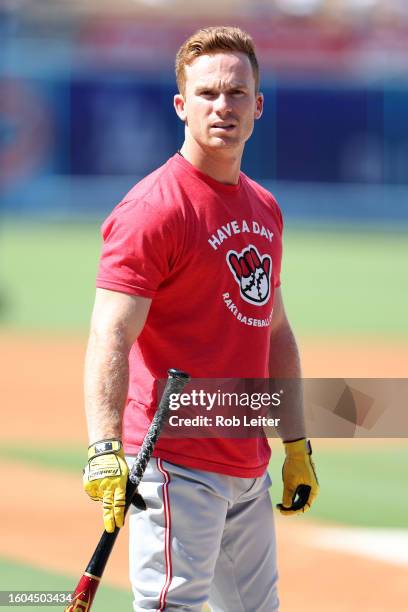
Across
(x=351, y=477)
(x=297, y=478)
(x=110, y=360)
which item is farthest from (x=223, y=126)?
(x=351, y=477)

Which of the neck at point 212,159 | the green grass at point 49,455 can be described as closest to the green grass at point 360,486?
the green grass at point 49,455

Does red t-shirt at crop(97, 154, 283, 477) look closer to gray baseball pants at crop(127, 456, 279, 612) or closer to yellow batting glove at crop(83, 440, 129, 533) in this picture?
gray baseball pants at crop(127, 456, 279, 612)

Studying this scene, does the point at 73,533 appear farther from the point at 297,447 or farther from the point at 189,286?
the point at 189,286

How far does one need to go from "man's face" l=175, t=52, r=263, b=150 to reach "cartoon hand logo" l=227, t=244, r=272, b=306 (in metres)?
0.36

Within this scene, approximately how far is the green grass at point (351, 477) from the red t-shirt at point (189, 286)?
11.8 feet

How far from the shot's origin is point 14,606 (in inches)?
226

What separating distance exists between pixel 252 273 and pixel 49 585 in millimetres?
2698

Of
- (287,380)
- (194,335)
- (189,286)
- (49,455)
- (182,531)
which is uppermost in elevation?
(189,286)

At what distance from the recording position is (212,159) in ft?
13.6

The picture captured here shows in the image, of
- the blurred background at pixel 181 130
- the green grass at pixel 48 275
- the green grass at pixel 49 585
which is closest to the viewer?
the green grass at pixel 49 585

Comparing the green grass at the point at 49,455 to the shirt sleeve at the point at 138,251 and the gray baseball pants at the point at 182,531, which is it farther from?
the shirt sleeve at the point at 138,251

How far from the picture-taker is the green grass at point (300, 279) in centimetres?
1795

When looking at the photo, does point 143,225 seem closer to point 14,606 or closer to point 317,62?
point 14,606

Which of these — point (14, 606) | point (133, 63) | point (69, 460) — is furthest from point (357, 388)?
point (133, 63)
